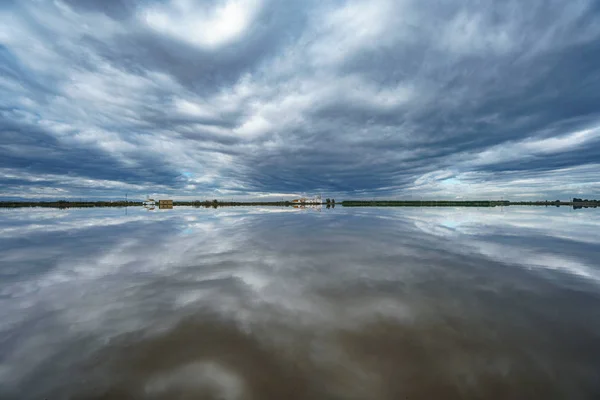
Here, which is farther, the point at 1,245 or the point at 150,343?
the point at 1,245

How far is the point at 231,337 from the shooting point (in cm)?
565

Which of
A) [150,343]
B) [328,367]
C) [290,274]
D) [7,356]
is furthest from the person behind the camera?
[290,274]

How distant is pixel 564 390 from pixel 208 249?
15.4 m

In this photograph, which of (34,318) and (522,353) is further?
(34,318)

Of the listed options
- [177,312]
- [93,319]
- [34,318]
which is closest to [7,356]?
[93,319]

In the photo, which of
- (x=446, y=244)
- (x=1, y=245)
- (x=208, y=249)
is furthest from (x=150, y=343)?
(x=1, y=245)

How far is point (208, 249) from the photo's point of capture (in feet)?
51.2

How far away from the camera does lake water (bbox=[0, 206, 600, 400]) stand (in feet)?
13.6

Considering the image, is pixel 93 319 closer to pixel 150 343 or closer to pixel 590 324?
pixel 150 343

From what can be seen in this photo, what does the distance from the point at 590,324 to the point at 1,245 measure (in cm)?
3143

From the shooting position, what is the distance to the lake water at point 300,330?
414cm

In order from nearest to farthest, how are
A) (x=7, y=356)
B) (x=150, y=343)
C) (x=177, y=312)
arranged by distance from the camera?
(x=7, y=356) → (x=150, y=343) → (x=177, y=312)

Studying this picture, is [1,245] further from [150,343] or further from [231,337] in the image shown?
[231,337]

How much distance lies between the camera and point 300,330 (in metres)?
5.93
